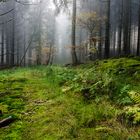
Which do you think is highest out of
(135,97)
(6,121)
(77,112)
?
(135,97)

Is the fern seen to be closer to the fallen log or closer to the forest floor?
the forest floor

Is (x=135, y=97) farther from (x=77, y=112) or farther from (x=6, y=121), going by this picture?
(x=6, y=121)

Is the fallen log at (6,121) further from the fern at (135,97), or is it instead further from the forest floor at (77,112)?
the fern at (135,97)

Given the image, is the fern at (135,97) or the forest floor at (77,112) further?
the fern at (135,97)

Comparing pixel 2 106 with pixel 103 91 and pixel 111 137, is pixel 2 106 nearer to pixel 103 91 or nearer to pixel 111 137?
pixel 103 91

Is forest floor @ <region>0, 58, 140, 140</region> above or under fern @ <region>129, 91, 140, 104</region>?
under

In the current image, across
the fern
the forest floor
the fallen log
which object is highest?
the fern

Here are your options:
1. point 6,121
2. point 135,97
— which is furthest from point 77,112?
point 6,121

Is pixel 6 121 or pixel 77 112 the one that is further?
pixel 77 112

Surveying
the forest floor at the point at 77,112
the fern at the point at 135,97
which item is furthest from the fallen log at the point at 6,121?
the fern at the point at 135,97

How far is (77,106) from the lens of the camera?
232 inches

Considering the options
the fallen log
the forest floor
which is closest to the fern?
the forest floor

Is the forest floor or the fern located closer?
the forest floor

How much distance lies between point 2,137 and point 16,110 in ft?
4.96
